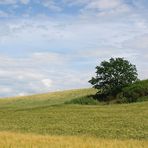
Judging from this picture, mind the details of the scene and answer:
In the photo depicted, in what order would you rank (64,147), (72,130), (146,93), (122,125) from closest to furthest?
(64,147)
(72,130)
(122,125)
(146,93)

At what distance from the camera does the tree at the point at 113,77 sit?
2783 inches

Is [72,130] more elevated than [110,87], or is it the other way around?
[110,87]

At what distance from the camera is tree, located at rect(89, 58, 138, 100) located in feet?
232

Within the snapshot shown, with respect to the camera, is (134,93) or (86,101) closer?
(134,93)

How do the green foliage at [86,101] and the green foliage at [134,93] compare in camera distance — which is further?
the green foliage at [86,101]

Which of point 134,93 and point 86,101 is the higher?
point 134,93

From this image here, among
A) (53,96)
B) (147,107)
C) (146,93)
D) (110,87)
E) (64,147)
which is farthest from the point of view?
(53,96)

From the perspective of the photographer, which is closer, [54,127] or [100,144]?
[100,144]

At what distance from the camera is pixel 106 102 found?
67062 mm

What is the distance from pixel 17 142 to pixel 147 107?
33.8 metres

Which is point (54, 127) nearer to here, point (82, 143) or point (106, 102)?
point (82, 143)

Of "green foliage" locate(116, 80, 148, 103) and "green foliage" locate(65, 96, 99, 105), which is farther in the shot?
"green foliage" locate(65, 96, 99, 105)

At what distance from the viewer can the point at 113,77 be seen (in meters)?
70.9

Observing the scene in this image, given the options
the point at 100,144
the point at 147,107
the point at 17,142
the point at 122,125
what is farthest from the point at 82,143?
the point at 147,107
